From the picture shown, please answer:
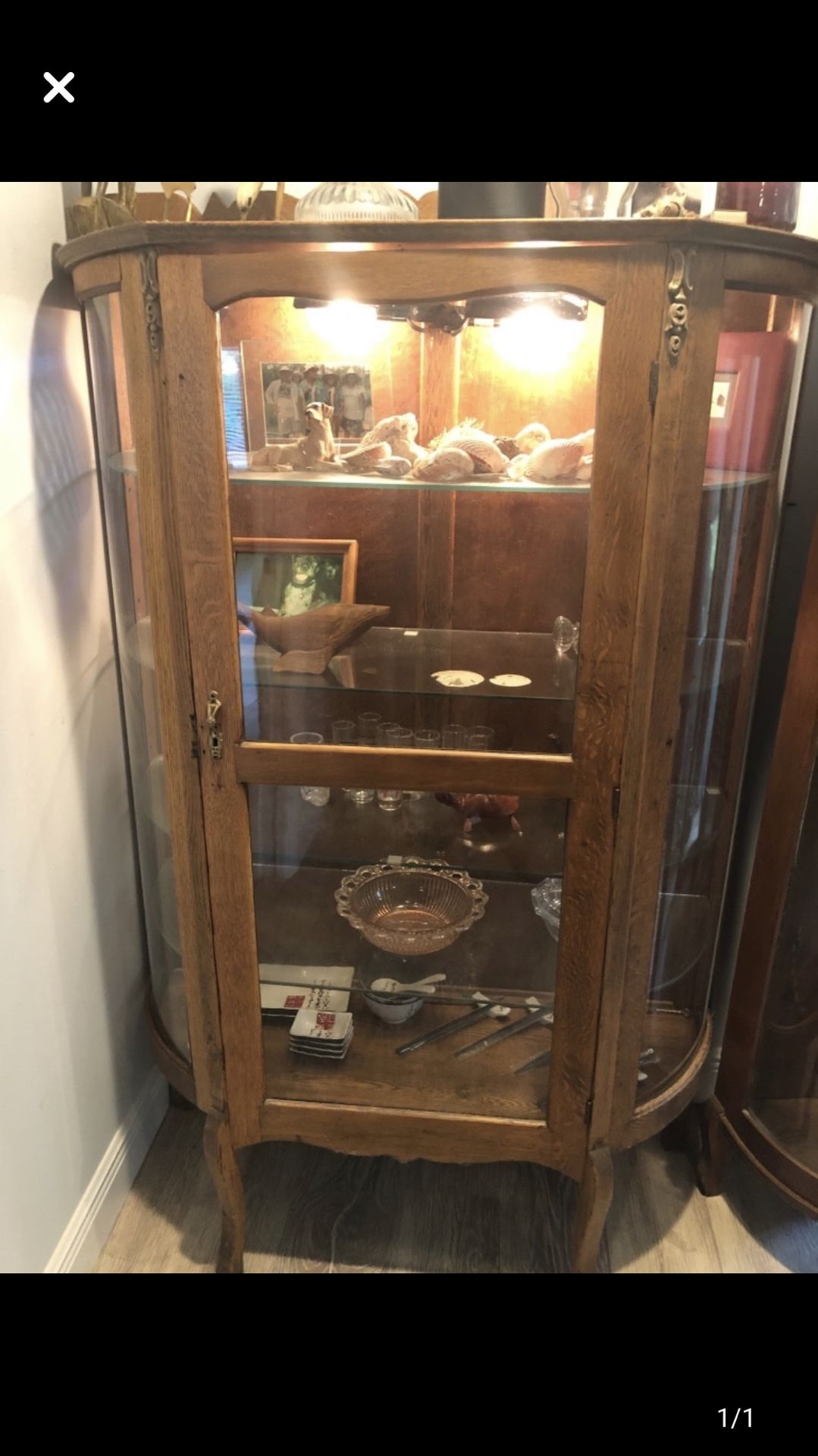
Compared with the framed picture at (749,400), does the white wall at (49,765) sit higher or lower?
lower

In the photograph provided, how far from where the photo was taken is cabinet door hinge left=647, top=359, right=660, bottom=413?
38.4 inches

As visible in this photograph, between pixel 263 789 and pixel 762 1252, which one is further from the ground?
pixel 263 789

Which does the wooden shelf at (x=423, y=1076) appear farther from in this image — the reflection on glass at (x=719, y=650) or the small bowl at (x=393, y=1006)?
the reflection on glass at (x=719, y=650)

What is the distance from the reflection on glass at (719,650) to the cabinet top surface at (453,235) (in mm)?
76

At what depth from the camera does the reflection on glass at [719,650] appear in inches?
43.3

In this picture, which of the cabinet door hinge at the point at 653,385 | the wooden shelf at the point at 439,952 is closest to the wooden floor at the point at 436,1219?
the wooden shelf at the point at 439,952

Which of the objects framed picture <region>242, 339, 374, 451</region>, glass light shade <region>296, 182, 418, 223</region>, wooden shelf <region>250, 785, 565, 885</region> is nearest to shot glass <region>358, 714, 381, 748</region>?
wooden shelf <region>250, 785, 565, 885</region>

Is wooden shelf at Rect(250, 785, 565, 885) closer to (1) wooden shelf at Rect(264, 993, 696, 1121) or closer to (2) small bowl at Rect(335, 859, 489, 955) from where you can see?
(2) small bowl at Rect(335, 859, 489, 955)

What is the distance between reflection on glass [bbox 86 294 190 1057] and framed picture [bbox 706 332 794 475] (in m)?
0.72
